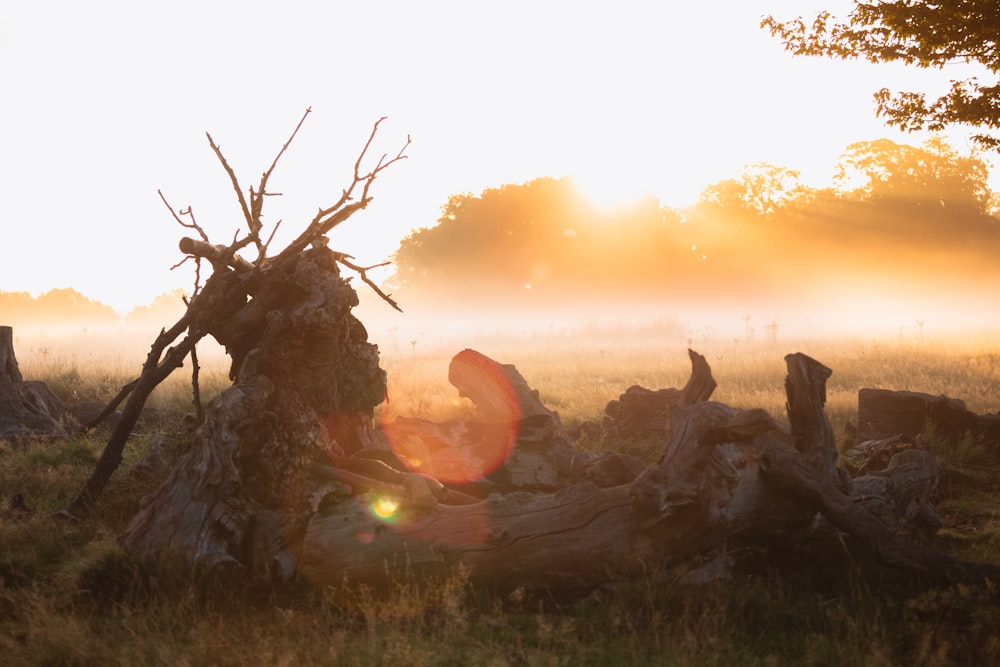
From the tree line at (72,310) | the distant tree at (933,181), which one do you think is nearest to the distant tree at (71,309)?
the tree line at (72,310)

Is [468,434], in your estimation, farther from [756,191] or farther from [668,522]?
[756,191]

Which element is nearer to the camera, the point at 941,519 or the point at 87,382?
the point at 941,519

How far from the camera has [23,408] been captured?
1335 centimetres

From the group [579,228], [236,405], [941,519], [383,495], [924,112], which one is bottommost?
[941,519]

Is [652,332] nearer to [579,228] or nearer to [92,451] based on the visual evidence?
[579,228]

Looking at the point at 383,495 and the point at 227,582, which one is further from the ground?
the point at 383,495

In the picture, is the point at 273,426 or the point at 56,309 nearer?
the point at 273,426

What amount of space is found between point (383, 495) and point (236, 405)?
5.34 feet

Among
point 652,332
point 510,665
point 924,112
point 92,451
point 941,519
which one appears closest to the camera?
point 510,665

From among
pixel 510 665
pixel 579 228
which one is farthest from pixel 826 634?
pixel 579 228

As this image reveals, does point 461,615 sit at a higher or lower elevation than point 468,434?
lower

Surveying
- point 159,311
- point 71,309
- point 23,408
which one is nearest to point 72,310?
point 71,309

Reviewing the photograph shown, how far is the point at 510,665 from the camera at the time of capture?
5.20 metres

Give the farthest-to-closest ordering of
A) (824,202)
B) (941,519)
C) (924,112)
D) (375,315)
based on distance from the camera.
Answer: (375,315), (824,202), (924,112), (941,519)
